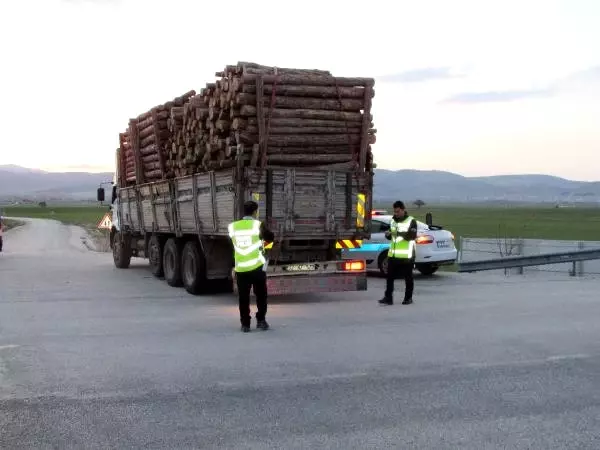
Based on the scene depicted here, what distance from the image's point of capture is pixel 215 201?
12305 millimetres

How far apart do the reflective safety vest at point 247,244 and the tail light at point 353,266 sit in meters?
2.67

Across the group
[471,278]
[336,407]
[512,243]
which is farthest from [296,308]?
[512,243]

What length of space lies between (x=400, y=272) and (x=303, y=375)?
6.11m

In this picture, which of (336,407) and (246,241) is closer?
(336,407)

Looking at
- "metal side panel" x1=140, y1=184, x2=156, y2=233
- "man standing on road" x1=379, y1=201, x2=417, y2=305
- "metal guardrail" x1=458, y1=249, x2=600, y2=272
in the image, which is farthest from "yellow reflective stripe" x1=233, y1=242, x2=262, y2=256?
"metal guardrail" x1=458, y1=249, x2=600, y2=272

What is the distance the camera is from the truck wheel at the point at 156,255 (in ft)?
52.9

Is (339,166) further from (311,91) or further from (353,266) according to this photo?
(353,266)

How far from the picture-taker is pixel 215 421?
219 inches

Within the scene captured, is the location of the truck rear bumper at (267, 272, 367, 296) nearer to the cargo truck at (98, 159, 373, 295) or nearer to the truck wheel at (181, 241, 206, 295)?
the cargo truck at (98, 159, 373, 295)

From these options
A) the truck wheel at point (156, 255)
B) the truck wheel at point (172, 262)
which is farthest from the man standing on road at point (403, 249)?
the truck wheel at point (156, 255)

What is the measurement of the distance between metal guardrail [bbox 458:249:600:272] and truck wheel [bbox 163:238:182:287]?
7875 mm

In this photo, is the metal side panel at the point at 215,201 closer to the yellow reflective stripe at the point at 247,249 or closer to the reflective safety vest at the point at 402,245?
the yellow reflective stripe at the point at 247,249

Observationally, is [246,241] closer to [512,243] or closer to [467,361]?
[467,361]

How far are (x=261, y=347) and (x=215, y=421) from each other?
289 centimetres
